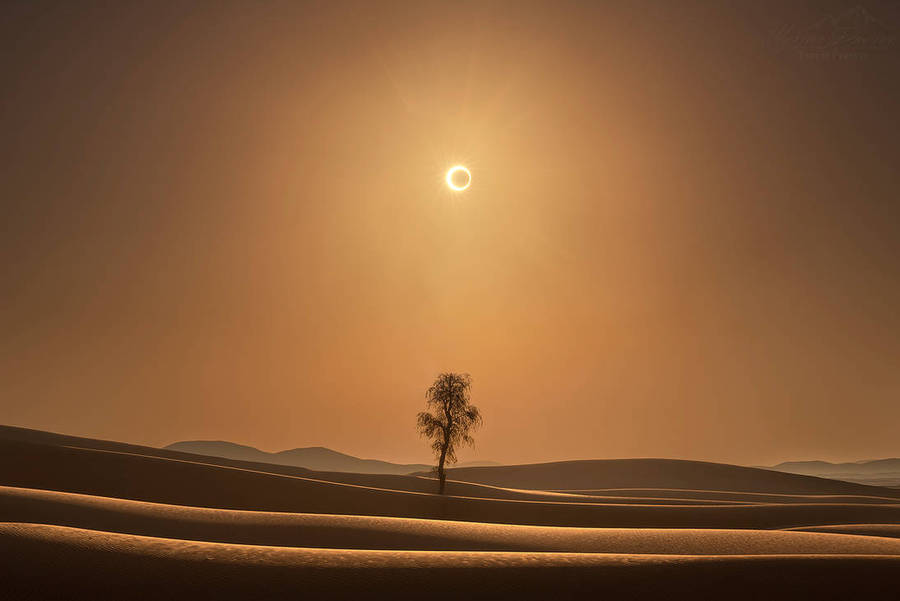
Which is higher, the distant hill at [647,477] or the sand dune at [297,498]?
the distant hill at [647,477]

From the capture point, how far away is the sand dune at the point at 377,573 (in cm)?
1163

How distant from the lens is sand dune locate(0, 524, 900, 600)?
38.2ft

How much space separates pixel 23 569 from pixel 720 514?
35.2 m

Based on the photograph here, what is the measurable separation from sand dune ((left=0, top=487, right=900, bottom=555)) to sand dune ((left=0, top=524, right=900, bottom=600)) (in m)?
5.58

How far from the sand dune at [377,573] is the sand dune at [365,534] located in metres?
5.58

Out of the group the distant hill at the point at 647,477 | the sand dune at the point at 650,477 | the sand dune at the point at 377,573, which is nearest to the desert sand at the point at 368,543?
the sand dune at the point at 377,573

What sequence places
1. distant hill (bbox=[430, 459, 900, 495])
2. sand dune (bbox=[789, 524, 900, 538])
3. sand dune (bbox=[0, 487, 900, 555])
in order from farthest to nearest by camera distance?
1. distant hill (bbox=[430, 459, 900, 495])
2. sand dune (bbox=[789, 524, 900, 538])
3. sand dune (bbox=[0, 487, 900, 555])

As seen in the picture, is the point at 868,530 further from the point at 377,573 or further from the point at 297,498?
the point at 297,498

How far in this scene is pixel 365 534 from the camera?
21125mm

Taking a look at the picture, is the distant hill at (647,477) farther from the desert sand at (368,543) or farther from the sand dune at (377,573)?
the sand dune at (377,573)

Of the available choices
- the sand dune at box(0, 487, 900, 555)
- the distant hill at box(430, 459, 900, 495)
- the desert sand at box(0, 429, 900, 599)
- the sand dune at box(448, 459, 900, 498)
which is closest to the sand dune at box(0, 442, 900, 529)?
the desert sand at box(0, 429, 900, 599)

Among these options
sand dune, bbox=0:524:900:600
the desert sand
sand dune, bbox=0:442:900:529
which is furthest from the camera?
sand dune, bbox=0:442:900:529

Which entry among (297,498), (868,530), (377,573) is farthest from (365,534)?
(868,530)

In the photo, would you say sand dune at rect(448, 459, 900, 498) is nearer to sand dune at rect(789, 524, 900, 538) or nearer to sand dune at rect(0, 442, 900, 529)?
sand dune at rect(0, 442, 900, 529)
